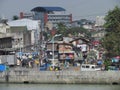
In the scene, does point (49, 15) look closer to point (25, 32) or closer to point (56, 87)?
point (25, 32)

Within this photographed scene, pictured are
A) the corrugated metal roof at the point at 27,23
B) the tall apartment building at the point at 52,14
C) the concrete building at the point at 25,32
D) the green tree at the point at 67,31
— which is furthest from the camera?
the tall apartment building at the point at 52,14

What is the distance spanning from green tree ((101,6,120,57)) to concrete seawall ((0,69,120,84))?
17.0ft

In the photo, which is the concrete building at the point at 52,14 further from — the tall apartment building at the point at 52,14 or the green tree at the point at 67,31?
the green tree at the point at 67,31

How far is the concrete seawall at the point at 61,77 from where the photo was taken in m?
30.6

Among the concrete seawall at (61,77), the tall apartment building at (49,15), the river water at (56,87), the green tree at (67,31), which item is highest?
the tall apartment building at (49,15)

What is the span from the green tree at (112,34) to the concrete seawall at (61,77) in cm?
519

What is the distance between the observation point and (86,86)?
30.1 meters

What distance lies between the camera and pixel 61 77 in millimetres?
30969

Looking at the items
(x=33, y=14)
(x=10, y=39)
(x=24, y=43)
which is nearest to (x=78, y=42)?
(x=10, y=39)

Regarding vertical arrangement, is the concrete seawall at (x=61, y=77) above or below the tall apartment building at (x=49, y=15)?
below

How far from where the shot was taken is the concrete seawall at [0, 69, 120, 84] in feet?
100

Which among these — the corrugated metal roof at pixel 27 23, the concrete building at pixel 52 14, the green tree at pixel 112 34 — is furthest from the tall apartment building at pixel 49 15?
the green tree at pixel 112 34

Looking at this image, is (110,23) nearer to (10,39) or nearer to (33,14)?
(10,39)

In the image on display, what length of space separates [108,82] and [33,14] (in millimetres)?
80300
